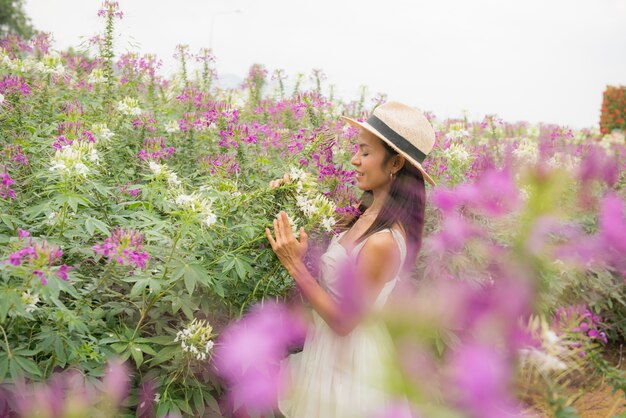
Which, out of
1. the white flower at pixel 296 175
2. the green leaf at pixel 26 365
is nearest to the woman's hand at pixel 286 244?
the white flower at pixel 296 175

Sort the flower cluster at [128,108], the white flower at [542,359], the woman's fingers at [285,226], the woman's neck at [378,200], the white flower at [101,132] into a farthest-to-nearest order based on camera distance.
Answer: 1. the flower cluster at [128,108]
2. the white flower at [101,132]
3. the woman's neck at [378,200]
4. the woman's fingers at [285,226]
5. the white flower at [542,359]

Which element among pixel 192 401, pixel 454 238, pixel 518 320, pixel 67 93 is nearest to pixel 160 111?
pixel 67 93

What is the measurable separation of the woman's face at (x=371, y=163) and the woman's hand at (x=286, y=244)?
419 millimetres

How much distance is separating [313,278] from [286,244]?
0.57 ft

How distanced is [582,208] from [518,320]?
28cm

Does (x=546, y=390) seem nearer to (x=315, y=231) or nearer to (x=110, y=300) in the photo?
(x=315, y=231)

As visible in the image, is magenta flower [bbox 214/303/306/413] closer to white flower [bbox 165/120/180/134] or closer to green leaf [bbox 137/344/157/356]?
Result: green leaf [bbox 137/344/157/356]

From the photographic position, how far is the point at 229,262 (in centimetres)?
189

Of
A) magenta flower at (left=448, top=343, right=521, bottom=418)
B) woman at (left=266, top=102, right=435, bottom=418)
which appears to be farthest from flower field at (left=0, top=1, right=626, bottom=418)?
woman at (left=266, top=102, right=435, bottom=418)

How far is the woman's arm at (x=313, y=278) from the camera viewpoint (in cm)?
186

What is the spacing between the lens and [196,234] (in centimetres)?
191

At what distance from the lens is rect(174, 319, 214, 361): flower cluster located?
5.87 feet

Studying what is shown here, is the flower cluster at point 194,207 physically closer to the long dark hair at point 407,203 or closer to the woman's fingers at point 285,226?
the woman's fingers at point 285,226

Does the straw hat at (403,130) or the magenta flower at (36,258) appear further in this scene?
the straw hat at (403,130)
